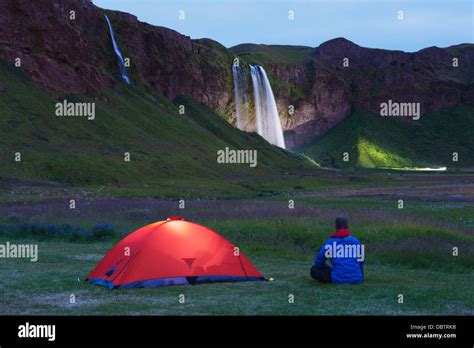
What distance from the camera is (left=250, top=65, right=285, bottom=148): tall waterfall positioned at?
532 ft

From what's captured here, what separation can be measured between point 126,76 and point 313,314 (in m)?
113

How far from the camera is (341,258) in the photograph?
1570 centimetres

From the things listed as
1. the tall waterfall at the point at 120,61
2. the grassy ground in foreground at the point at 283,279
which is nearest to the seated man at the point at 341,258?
the grassy ground in foreground at the point at 283,279

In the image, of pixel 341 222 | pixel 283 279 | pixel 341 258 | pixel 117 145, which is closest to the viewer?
pixel 341 222

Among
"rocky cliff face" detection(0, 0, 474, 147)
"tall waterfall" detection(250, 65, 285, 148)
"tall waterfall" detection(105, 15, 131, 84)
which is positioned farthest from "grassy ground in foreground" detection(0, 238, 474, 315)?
"tall waterfall" detection(250, 65, 285, 148)

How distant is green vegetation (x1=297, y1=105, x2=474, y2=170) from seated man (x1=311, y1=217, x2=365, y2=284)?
147748 millimetres

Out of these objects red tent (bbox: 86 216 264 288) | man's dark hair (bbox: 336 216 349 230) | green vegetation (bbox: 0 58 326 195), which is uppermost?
green vegetation (bbox: 0 58 326 195)

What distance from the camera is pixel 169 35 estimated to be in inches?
5561

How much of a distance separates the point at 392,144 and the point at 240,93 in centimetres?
4849

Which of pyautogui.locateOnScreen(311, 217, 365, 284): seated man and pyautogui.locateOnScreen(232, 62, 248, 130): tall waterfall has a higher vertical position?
pyautogui.locateOnScreen(232, 62, 248, 130): tall waterfall

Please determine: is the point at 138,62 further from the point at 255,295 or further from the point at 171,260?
the point at 255,295

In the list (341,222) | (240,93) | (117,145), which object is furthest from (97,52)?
(341,222)

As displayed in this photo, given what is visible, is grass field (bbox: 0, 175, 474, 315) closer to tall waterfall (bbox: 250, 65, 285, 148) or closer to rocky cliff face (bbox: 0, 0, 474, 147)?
rocky cliff face (bbox: 0, 0, 474, 147)
